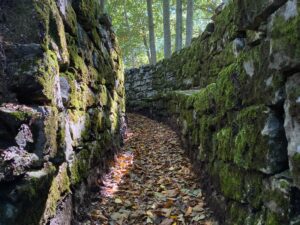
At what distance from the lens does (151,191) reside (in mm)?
3924

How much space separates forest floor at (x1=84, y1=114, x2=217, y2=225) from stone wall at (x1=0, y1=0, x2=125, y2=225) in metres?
0.38

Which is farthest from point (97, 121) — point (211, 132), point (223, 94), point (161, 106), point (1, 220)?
point (161, 106)

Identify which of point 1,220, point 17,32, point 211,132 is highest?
point 17,32

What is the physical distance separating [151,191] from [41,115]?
2.11m

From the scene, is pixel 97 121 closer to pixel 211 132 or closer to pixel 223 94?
pixel 211 132

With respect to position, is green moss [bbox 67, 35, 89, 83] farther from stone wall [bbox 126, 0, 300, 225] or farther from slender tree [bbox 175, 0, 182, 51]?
slender tree [bbox 175, 0, 182, 51]

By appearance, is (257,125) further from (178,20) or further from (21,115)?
(178,20)

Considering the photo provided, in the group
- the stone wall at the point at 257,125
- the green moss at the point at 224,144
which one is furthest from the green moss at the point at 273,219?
the green moss at the point at 224,144

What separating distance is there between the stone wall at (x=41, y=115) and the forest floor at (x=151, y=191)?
1.24 ft

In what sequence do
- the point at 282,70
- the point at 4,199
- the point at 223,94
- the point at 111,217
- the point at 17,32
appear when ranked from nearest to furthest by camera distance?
1. the point at 282,70
2. the point at 4,199
3. the point at 17,32
4. the point at 223,94
5. the point at 111,217

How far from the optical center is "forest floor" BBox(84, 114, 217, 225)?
3.23m

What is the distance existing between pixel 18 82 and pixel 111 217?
1779 millimetres

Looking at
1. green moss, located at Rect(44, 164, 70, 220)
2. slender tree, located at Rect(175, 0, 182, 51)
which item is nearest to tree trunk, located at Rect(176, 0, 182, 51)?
slender tree, located at Rect(175, 0, 182, 51)

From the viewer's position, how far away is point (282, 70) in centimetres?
171
